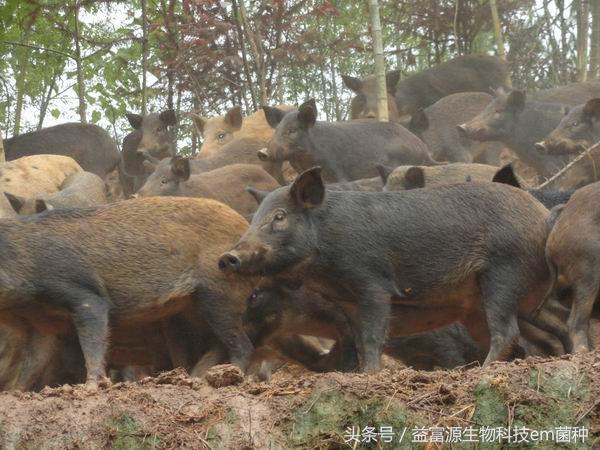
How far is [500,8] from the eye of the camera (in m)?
19.8

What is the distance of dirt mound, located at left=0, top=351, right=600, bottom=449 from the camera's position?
647cm

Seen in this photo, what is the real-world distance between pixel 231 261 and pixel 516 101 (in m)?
8.00

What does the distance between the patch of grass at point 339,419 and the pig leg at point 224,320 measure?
2.57m

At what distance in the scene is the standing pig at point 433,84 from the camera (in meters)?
18.6

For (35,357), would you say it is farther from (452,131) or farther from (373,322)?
(452,131)

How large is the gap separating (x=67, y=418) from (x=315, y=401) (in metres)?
1.29

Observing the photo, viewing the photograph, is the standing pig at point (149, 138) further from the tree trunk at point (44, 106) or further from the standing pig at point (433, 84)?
the tree trunk at point (44, 106)

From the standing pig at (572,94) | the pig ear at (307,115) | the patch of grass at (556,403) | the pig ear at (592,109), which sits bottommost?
the patch of grass at (556,403)

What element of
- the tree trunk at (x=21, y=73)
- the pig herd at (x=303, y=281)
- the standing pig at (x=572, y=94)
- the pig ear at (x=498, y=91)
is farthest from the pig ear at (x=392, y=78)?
the pig herd at (x=303, y=281)

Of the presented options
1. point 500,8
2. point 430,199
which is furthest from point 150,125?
point 430,199

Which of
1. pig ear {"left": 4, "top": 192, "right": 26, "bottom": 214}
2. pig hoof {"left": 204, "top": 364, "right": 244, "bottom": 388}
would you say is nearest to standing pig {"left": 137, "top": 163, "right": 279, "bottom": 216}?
pig ear {"left": 4, "top": 192, "right": 26, "bottom": 214}

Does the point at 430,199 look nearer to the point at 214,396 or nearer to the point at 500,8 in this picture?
the point at 214,396

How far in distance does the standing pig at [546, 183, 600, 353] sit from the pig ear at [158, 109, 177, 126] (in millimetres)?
9522

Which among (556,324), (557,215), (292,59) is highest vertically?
(292,59)
